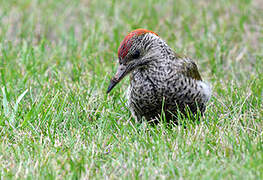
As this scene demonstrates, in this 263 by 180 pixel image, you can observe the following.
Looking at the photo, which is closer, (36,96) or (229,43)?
(36,96)

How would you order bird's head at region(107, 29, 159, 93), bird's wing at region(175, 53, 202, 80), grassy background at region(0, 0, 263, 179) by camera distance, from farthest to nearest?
1. bird's wing at region(175, 53, 202, 80)
2. bird's head at region(107, 29, 159, 93)
3. grassy background at region(0, 0, 263, 179)

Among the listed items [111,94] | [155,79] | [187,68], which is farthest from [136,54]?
[111,94]

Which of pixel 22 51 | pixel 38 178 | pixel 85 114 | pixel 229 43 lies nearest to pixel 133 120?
pixel 85 114

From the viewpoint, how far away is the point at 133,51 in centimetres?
434

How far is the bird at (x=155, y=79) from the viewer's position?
438 centimetres

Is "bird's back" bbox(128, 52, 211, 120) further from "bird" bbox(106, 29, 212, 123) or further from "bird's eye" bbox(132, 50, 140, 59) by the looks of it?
"bird's eye" bbox(132, 50, 140, 59)

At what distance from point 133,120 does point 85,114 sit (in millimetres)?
485

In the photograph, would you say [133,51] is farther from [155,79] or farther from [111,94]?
[111,94]

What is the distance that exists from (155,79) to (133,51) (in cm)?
32

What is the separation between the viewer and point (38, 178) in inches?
135

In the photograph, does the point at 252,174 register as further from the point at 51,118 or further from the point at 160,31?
the point at 160,31

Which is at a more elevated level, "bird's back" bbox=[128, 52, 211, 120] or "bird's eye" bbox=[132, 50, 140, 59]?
"bird's eye" bbox=[132, 50, 140, 59]

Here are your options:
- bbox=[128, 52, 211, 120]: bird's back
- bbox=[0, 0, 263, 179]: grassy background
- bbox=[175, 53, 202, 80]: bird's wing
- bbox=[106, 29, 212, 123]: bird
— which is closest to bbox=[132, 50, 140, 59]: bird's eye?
bbox=[106, 29, 212, 123]: bird

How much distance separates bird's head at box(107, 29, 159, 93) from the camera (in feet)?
14.1
